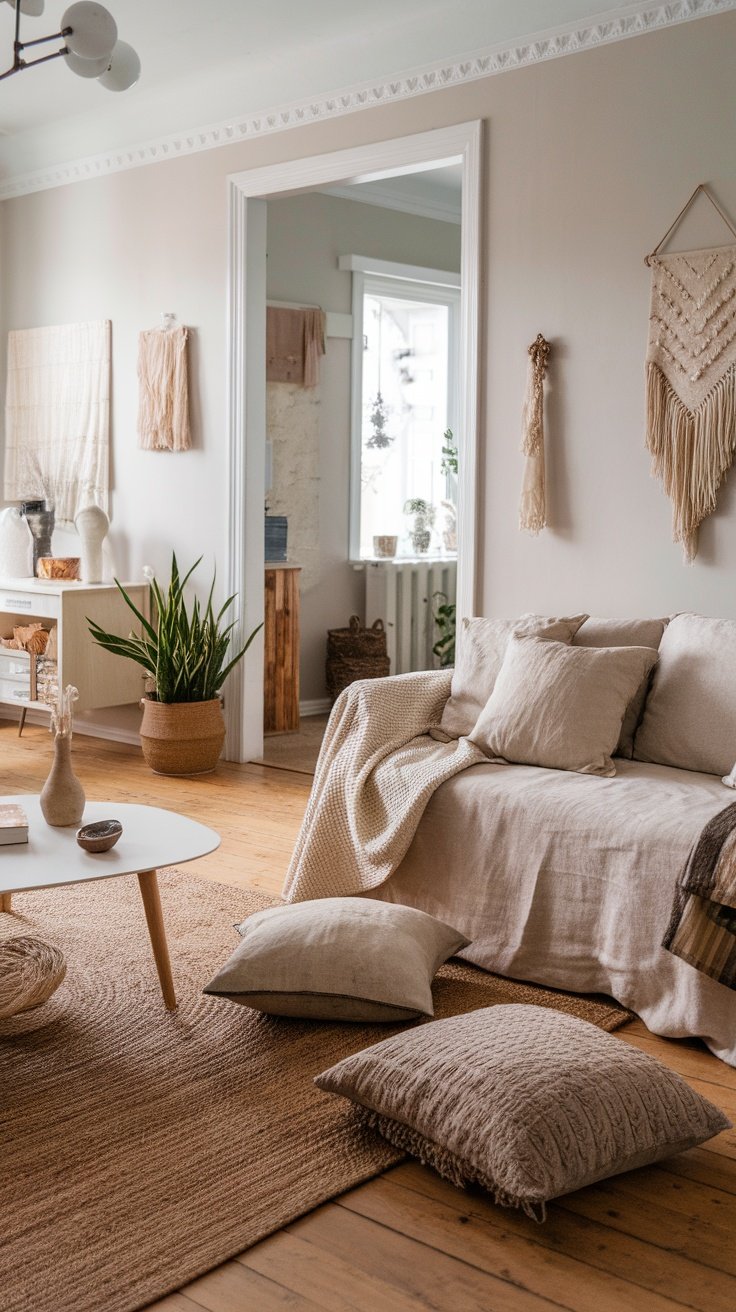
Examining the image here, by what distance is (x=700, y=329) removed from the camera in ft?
12.2

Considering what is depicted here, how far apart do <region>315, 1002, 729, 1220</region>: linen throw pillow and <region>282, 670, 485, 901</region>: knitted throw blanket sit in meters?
0.97

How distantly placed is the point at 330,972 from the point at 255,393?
10.3ft

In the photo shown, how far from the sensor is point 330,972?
263 centimetres

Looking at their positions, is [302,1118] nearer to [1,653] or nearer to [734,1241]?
[734,1241]

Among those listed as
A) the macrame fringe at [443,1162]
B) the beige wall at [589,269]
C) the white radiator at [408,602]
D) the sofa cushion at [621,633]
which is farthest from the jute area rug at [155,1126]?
the white radiator at [408,602]

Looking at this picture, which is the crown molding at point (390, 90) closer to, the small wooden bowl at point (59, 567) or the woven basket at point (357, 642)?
the small wooden bowl at point (59, 567)

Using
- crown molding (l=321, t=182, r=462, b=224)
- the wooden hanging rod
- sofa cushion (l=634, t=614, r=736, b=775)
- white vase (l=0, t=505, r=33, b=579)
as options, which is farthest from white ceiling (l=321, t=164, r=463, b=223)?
sofa cushion (l=634, t=614, r=736, b=775)

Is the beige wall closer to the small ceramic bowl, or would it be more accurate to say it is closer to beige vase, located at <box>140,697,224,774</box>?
beige vase, located at <box>140,697,224,774</box>

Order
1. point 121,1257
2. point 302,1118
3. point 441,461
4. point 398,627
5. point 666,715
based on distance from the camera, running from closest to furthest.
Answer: point 121,1257 < point 302,1118 < point 666,715 < point 398,627 < point 441,461

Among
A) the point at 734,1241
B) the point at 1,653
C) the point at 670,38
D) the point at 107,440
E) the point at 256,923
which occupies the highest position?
the point at 670,38

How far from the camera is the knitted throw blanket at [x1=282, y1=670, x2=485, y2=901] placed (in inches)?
128

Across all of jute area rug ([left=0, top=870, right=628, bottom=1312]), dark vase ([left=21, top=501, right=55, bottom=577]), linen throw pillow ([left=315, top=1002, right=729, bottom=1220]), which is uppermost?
dark vase ([left=21, top=501, right=55, bottom=577])

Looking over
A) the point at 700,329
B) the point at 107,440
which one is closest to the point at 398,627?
the point at 107,440

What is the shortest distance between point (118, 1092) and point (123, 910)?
43.6 inches
